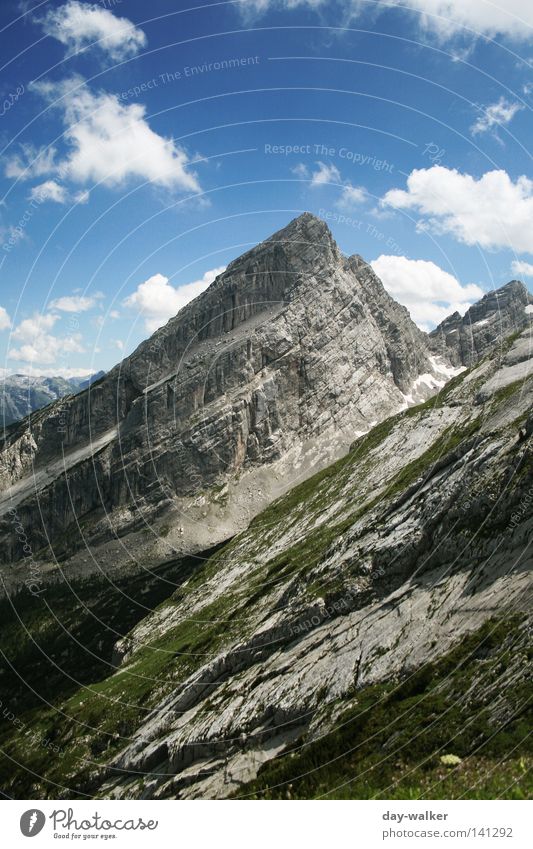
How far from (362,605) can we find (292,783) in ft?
59.0

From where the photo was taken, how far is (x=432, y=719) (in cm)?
2430

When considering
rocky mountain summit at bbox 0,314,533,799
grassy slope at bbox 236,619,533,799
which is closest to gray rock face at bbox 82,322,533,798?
rocky mountain summit at bbox 0,314,533,799

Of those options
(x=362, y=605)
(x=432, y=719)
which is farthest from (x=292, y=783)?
(x=362, y=605)

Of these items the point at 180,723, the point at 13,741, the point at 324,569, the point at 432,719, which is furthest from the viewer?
the point at 13,741

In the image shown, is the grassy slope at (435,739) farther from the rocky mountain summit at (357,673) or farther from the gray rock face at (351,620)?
the gray rock face at (351,620)

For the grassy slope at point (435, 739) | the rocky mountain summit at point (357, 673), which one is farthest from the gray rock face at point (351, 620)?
the grassy slope at point (435, 739)

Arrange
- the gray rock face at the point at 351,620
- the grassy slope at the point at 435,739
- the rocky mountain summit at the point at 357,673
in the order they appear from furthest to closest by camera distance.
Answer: the gray rock face at the point at 351,620 → the rocky mountain summit at the point at 357,673 → the grassy slope at the point at 435,739

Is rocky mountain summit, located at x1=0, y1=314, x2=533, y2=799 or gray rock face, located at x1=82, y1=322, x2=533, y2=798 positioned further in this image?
gray rock face, located at x1=82, y1=322, x2=533, y2=798

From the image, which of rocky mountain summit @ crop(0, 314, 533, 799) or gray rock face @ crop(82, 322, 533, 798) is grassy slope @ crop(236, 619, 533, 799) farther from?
gray rock face @ crop(82, 322, 533, 798)

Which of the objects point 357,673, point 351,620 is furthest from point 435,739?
point 351,620

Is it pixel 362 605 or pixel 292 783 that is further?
pixel 362 605

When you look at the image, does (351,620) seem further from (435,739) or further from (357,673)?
(435,739)
